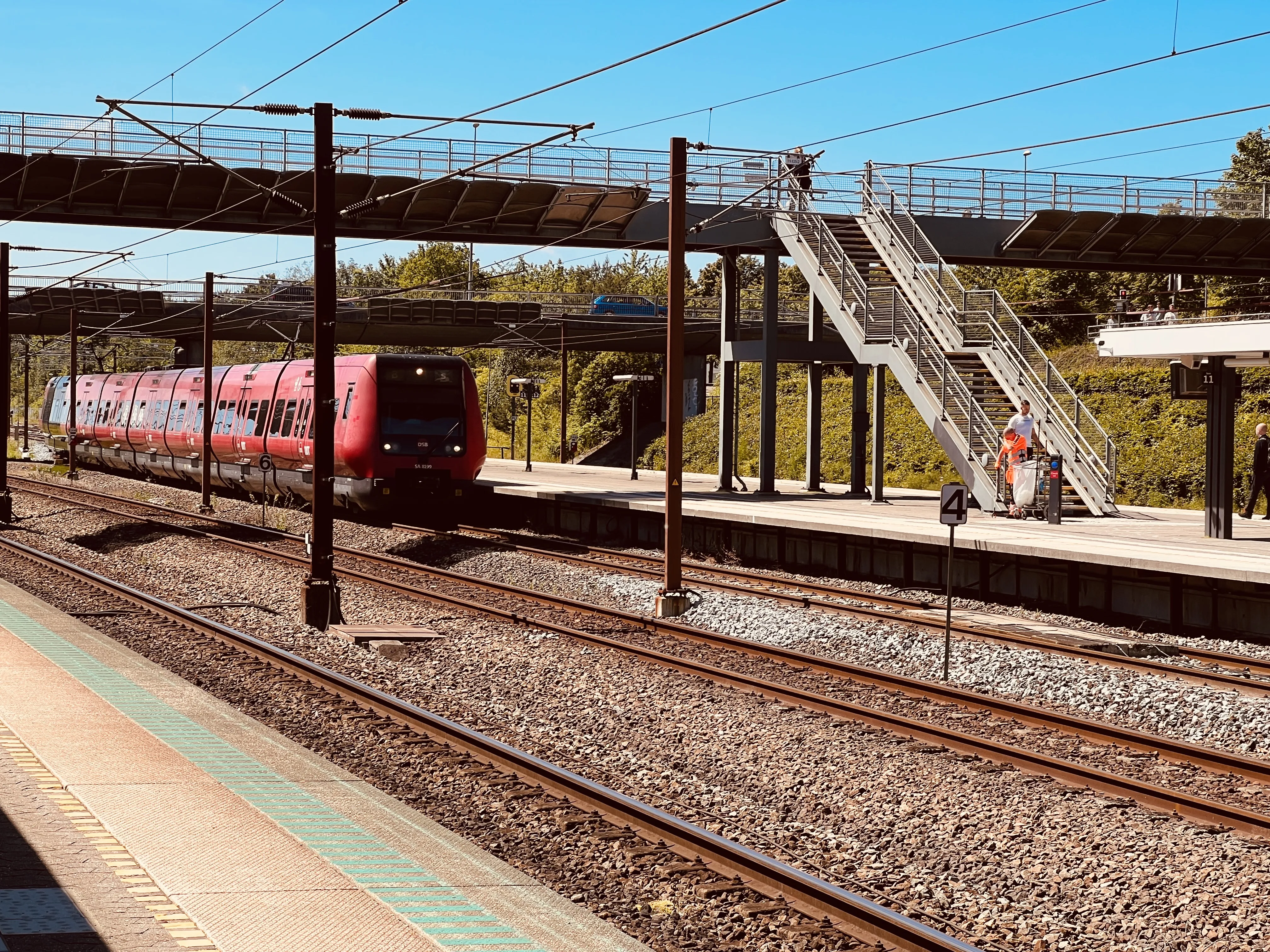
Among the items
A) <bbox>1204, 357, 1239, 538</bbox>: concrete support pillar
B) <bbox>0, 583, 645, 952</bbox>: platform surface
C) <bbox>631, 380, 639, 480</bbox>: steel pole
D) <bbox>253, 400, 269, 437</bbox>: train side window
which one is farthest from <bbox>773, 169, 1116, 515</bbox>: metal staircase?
<bbox>0, 583, 645, 952</bbox>: platform surface

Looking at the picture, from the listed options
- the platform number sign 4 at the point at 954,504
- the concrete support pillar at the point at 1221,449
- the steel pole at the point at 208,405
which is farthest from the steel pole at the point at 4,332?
the concrete support pillar at the point at 1221,449

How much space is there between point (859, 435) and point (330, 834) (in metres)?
24.0

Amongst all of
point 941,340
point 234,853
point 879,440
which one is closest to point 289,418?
point 879,440

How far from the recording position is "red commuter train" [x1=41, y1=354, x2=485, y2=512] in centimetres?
2700

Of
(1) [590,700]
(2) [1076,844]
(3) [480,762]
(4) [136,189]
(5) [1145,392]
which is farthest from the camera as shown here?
(5) [1145,392]

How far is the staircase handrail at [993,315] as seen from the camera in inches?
989

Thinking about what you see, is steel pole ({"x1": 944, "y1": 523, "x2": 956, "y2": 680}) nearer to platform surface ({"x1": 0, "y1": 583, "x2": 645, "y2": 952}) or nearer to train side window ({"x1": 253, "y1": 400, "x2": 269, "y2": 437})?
platform surface ({"x1": 0, "y1": 583, "x2": 645, "y2": 952})

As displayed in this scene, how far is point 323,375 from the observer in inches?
680

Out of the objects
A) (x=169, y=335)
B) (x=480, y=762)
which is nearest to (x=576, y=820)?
(x=480, y=762)

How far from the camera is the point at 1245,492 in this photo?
32.9 meters

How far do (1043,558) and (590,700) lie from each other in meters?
8.66

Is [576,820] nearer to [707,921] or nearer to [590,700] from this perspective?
[707,921]

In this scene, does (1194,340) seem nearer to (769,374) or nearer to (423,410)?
(769,374)

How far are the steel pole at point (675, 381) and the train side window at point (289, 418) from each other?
44.6 ft
